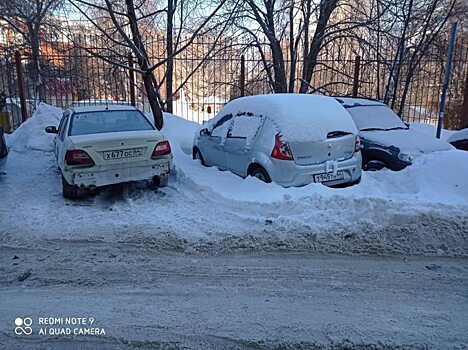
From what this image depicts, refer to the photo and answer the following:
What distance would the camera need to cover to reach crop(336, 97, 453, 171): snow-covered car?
7277 millimetres

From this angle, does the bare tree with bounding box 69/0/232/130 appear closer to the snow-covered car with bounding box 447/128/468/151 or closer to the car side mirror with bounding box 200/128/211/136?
the car side mirror with bounding box 200/128/211/136

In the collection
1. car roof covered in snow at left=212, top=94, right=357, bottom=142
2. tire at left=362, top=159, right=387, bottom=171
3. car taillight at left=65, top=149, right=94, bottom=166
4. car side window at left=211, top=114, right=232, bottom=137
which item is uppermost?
car roof covered in snow at left=212, top=94, right=357, bottom=142

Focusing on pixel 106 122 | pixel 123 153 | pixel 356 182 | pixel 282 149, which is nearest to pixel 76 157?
pixel 123 153

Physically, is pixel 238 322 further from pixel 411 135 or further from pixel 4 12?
pixel 4 12

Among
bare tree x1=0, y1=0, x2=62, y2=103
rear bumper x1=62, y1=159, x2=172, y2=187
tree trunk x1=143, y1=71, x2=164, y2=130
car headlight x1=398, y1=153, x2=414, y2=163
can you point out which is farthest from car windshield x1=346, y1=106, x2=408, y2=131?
bare tree x1=0, y1=0, x2=62, y2=103

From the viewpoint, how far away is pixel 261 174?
6.39 metres

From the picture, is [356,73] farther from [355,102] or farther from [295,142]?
[295,142]

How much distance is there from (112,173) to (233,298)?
3.39 metres

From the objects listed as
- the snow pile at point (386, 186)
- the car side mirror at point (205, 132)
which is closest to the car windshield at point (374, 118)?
the snow pile at point (386, 186)

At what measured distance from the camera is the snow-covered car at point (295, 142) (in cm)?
595

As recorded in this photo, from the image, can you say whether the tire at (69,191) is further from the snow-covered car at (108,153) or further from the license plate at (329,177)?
the license plate at (329,177)

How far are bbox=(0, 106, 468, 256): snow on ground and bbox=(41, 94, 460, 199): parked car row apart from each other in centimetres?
29

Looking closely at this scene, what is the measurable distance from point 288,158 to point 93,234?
294cm

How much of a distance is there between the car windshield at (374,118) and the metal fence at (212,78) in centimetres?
445
